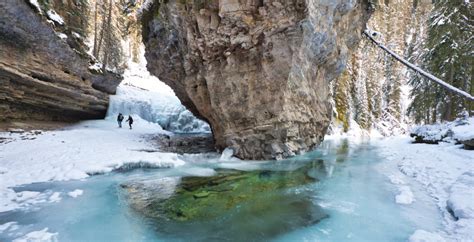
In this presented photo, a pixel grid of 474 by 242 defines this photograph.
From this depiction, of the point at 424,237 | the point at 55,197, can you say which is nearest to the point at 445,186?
the point at 424,237

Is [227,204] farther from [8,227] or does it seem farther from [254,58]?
[254,58]

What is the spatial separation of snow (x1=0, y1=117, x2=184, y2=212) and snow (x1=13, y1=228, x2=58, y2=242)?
6.14 feet

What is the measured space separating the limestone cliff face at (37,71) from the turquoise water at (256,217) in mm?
10041

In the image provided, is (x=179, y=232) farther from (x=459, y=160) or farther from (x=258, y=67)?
(x=459, y=160)

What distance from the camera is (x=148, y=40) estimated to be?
16281 millimetres

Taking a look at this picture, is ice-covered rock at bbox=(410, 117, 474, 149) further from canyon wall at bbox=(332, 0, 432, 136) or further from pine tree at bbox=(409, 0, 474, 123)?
canyon wall at bbox=(332, 0, 432, 136)

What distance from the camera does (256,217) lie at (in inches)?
232

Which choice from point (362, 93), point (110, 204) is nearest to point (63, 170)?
point (110, 204)

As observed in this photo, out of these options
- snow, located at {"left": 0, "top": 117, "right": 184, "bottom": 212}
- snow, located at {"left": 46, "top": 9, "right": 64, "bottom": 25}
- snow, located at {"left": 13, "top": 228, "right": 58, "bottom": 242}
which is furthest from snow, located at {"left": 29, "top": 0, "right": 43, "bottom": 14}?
snow, located at {"left": 13, "top": 228, "right": 58, "bottom": 242}

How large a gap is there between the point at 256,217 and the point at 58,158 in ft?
29.6

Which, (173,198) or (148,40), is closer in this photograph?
(173,198)

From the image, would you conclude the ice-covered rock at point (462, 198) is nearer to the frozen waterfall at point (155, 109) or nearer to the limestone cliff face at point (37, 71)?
the limestone cliff face at point (37, 71)

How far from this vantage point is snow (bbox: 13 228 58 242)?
4.69m

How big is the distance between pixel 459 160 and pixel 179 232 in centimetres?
1047
